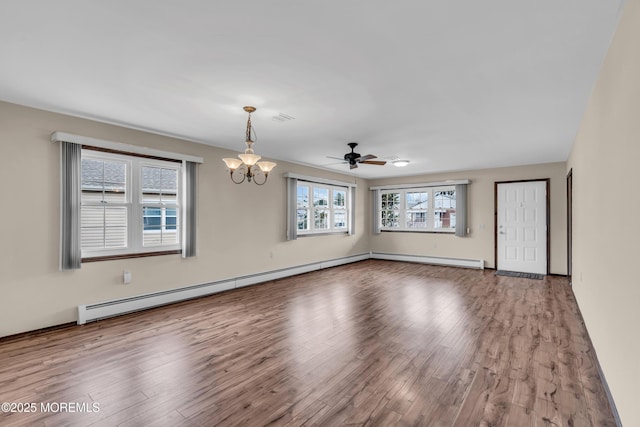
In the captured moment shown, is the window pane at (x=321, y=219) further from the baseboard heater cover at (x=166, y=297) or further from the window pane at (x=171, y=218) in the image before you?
the window pane at (x=171, y=218)

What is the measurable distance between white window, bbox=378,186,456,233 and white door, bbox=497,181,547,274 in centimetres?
117

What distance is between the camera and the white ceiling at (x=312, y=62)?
183 cm

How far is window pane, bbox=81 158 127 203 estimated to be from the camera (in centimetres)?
381

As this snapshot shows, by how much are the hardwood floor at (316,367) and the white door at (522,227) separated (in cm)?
245

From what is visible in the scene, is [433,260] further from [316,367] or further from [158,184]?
[158,184]

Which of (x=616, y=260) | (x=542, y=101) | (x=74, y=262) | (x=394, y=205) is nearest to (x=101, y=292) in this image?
(x=74, y=262)

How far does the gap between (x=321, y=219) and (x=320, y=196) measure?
58cm

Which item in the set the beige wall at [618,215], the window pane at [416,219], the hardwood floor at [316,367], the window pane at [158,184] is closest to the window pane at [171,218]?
the window pane at [158,184]

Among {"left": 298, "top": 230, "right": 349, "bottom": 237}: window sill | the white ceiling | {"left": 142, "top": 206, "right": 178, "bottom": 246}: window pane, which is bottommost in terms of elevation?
{"left": 298, "top": 230, "right": 349, "bottom": 237}: window sill

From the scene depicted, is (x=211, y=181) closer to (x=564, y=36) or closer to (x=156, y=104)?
(x=156, y=104)

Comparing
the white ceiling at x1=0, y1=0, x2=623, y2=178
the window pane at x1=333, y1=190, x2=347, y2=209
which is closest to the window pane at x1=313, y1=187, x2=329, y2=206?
the window pane at x1=333, y1=190, x2=347, y2=209

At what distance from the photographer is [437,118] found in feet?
12.2

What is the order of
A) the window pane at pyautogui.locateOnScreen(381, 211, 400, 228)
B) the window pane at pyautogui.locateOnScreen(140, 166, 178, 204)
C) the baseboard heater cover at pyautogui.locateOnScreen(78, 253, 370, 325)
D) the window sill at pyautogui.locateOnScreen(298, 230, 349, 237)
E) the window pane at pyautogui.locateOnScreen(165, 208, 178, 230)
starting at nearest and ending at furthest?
the baseboard heater cover at pyautogui.locateOnScreen(78, 253, 370, 325), the window pane at pyautogui.locateOnScreen(140, 166, 178, 204), the window pane at pyautogui.locateOnScreen(165, 208, 178, 230), the window sill at pyautogui.locateOnScreen(298, 230, 349, 237), the window pane at pyautogui.locateOnScreen(381, 211, 400, 228)

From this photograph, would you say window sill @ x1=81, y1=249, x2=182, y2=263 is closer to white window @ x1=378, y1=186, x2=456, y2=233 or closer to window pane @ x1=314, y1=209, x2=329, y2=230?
window pane @ x1=314, y1=209, x2=329, y2=230
